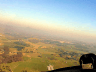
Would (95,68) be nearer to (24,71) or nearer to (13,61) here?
(24,71)

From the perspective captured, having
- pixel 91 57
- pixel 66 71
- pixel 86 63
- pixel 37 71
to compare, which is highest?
pixel 91 57

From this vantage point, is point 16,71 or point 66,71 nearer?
point 66,71

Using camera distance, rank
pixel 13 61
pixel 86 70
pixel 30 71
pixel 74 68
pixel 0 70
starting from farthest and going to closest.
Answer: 1. pixel 13 61
2. pixel 30 71
3. pixel 0 70
4. pixel 74 68
5. pixel 86 70

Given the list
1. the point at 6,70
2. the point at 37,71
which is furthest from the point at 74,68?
the point at 6,70

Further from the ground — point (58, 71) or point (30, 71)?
point (58, 71)

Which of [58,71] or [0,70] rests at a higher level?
[58,71]

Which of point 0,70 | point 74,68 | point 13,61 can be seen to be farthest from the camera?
point 13,61

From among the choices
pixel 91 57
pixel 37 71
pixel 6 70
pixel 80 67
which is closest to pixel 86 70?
pixel 80 67

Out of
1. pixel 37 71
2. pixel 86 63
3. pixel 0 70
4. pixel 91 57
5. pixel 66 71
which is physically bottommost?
pixel 37 71

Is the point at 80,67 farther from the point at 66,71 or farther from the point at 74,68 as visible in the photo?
the point at 66,71
